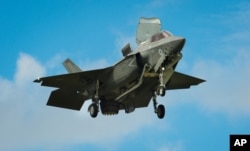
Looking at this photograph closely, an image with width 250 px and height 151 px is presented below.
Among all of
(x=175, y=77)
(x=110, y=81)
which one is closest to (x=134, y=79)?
(x=110, y=81)

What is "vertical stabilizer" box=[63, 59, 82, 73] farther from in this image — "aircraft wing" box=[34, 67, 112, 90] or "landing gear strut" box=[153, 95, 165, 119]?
"landing gear strut" box=[153, 95, 165, 119]

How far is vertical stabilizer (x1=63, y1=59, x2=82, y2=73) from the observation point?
52312mm

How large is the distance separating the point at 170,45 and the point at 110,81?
520 centimetres

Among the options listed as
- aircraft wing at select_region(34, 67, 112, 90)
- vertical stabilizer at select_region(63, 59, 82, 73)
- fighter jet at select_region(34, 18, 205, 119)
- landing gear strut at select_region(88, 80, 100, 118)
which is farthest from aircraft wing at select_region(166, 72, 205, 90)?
vertical stabilizer at select_region(63, 59, 82, 73)

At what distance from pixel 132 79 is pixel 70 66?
802 centimetres

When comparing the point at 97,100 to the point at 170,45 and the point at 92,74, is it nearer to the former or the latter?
the point at 92,74

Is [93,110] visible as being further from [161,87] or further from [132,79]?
[161,87]

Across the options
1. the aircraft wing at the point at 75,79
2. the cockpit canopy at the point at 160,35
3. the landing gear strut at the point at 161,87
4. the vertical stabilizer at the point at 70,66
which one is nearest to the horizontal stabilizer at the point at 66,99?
the aircraft wing at the point at 75,79

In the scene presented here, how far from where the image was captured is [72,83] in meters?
48.9

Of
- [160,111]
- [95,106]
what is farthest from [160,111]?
[95,106]

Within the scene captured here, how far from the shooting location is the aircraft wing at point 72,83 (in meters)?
48.0

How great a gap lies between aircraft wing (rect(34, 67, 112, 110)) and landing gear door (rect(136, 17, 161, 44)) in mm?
2831

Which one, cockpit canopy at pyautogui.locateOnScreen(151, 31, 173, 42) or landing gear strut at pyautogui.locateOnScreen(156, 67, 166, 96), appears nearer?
landing gear strut at pyautogui.locateOnScreen(156, 67, 166, 96)

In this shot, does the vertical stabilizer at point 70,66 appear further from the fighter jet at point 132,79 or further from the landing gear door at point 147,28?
the landing gear door at point 147,28
